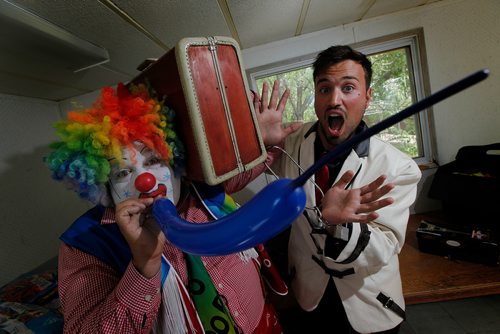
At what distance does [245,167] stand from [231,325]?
1.54 ft

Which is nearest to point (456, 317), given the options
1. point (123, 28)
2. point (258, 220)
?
point (258, 220)

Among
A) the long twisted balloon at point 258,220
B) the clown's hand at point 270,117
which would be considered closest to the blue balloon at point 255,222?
Result: the long twisted balloon at point 258,220

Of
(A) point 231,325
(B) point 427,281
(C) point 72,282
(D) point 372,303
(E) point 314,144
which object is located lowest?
(B) point 427,281

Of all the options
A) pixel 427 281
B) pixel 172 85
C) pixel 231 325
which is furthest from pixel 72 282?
pixel 427 281

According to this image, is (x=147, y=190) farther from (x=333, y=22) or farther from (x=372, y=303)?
(x=333, y=22)

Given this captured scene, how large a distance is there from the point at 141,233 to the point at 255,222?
13.4 inches

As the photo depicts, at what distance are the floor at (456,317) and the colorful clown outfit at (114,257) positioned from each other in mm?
1185

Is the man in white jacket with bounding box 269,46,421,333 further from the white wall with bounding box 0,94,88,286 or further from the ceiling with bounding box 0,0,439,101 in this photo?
the white wall with bounding box 0,94,88,286

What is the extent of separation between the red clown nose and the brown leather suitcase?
12 centimetres

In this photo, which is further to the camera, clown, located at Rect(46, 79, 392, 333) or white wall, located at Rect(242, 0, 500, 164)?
white wall, located at Rect(242, 0, 500, 164)

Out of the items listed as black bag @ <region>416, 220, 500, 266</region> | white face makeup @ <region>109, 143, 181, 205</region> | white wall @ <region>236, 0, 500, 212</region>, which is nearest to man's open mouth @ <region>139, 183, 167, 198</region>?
white face makeup @ <region>109, 143, 181, 205</region>

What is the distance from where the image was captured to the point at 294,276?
39.0 inches

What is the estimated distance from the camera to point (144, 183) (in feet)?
1.83

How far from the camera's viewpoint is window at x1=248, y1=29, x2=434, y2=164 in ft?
4.99
